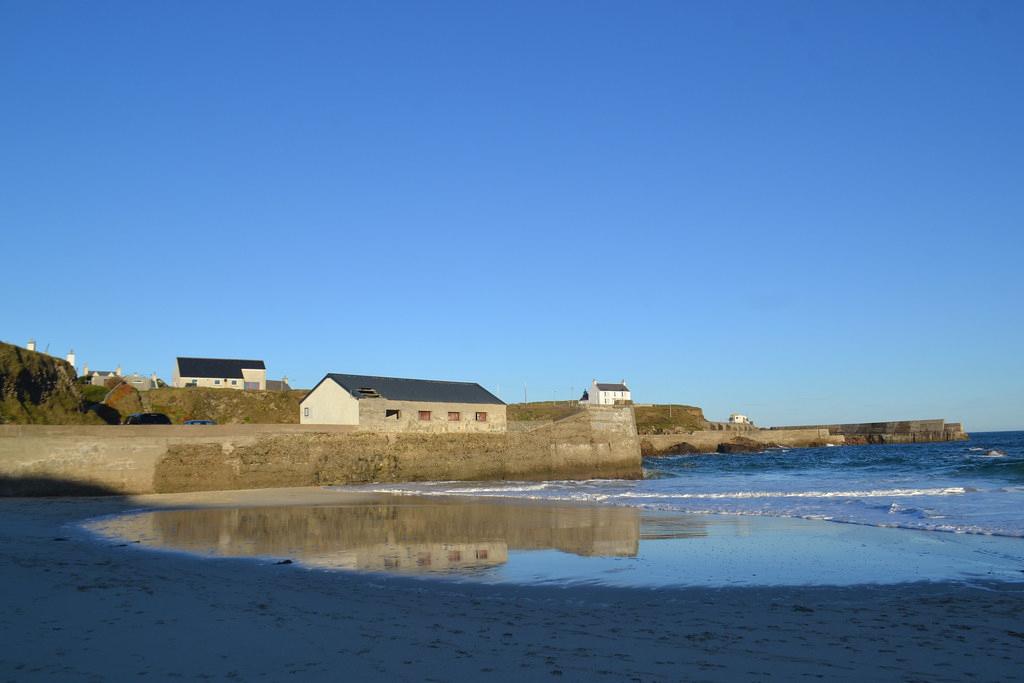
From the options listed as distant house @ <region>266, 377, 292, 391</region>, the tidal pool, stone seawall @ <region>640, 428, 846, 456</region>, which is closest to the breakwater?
stone seawall @ <region>640, 428, 846, 456</region>

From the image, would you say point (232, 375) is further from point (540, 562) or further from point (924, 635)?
point (924, 635)

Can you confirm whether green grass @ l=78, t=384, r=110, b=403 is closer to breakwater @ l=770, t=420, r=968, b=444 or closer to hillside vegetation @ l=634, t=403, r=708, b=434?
hillside vegetation @ l=634, t=403, r=708, b=434

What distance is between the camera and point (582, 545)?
13758 mm

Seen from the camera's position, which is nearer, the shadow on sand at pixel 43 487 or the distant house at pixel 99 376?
the shadow on sand at pixel 43 487

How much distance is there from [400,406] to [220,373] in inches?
1534

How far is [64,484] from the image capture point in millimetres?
23797

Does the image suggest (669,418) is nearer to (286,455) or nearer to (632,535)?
(286,455)

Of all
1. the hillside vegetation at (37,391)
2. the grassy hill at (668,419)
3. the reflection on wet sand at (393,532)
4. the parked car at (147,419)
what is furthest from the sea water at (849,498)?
the grassy hill at (668,419)

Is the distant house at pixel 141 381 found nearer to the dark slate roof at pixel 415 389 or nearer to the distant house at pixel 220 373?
the distant house at pixel 220 373

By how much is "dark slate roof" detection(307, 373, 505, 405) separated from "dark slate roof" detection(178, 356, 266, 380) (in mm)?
35477

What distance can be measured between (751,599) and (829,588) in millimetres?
1438

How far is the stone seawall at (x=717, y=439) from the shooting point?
82188mm

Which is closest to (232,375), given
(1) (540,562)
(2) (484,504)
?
(2) (484,504)

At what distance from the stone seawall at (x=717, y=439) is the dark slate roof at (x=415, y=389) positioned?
45.2 metres
